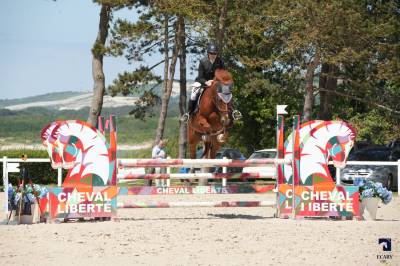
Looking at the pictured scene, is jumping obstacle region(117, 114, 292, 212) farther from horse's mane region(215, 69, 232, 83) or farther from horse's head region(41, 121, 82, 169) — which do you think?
horse's mane region(215, 69, 232, 83)

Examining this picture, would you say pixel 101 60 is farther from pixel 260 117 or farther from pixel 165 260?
pixel 165 260

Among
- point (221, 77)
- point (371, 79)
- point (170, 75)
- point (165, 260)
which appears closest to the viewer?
point (165, 260)

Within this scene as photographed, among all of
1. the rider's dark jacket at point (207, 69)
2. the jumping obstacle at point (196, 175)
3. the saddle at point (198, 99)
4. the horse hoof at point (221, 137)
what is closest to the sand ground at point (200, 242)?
the jumping obstacle at point (196, 175)

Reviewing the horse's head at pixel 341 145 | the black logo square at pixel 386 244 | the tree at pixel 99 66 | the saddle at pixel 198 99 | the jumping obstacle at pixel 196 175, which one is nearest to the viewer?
Result: the black logo square at pixel 386 244

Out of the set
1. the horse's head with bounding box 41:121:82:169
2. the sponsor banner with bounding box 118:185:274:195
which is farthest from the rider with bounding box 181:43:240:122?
the horse's head with bounding box 41:121:82:169

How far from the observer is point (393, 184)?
2403cm

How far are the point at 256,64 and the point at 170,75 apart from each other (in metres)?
3.17

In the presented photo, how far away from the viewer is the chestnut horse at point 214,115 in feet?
43.8

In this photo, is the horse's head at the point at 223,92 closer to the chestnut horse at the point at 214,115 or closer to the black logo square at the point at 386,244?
the chestnut horse at the point at 214,115

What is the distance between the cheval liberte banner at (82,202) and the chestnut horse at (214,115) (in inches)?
72.0

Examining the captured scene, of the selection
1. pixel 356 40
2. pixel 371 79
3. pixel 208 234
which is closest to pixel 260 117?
pixel 371 79

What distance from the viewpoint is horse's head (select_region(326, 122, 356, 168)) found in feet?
44.8

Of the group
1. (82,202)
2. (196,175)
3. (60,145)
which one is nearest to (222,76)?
(196,175)

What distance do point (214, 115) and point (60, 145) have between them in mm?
2469
